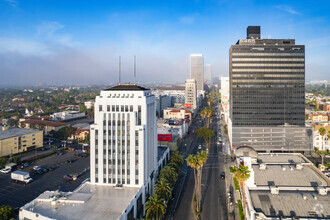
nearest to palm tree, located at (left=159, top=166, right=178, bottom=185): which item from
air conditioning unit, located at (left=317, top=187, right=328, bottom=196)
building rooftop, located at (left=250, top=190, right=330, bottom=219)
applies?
building rooftop, located at (left=250, top=190, right=330, bottom=219)

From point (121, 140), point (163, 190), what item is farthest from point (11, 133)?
point (163, 190)

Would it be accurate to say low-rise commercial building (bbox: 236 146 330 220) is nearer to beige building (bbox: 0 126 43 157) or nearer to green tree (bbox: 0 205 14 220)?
green tree (bbox: 0 205 14 220)

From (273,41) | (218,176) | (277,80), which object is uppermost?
(273,41)

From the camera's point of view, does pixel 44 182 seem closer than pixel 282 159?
No

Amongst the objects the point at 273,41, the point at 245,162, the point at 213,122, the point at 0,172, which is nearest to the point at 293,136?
the point at 273,41

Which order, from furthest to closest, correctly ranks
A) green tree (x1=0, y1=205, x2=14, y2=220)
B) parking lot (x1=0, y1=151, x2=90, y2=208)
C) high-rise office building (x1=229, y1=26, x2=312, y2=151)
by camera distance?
high-rise office building (x1=229, y1=26, x2=312, y2=151) → parking lot (x1=0, y1=151, x2=90, y2=208) → green tree (x1=0, y1=205, x2=14, y2=220)

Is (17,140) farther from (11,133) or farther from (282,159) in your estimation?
(282,159)

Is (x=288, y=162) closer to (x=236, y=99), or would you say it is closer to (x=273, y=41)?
(x=236, y=99)
